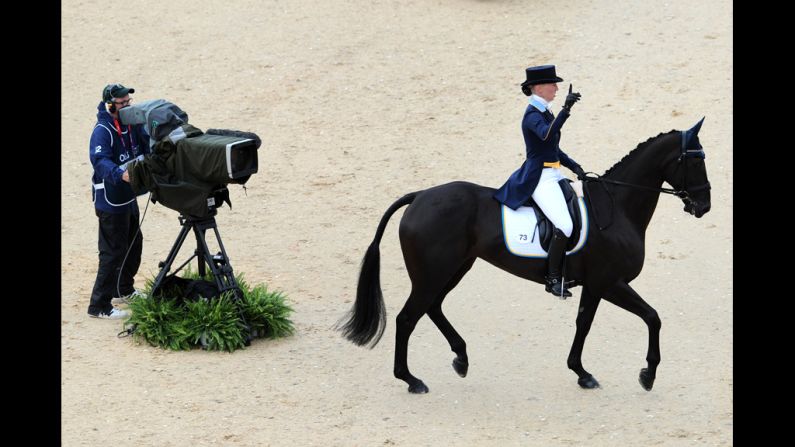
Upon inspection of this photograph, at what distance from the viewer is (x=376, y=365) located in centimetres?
962

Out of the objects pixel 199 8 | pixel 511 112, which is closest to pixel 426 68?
pixel 511 112

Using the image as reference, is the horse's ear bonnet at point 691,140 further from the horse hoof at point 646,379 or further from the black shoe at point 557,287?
the horse hoof at point 646,379

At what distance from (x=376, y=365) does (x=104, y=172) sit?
3.00m

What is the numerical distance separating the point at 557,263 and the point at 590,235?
33cm

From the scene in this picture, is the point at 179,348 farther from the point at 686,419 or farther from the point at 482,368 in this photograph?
the point at 686,419

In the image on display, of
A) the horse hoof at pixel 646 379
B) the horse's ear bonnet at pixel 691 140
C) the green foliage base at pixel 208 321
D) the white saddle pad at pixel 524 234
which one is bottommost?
the horse hoof at pixel 646 379

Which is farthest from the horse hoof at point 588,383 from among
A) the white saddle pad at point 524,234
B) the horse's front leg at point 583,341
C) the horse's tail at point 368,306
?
the horse's tail at point 368,306

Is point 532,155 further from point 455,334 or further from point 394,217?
point 394,217

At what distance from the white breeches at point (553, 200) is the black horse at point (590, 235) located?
224 mm

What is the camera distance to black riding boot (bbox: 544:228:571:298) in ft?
29.1

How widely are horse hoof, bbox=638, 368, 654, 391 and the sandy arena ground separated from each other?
0.08m

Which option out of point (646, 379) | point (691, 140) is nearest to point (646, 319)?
point (646, 379)

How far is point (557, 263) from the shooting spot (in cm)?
890

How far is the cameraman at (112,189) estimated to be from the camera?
10398 mm
